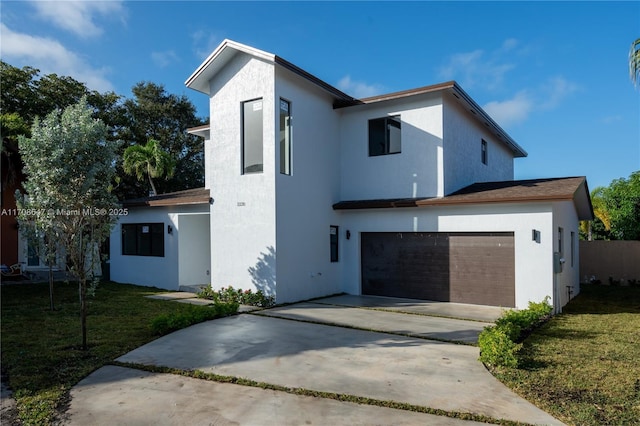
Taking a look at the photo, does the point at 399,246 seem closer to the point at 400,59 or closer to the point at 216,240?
the point at 216,240

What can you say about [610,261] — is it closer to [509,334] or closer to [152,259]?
[509,334]

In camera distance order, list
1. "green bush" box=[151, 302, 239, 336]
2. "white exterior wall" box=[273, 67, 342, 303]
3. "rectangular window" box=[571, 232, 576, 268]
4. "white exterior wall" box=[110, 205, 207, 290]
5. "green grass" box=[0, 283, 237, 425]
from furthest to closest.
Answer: "white exterior wall" box=[110, 205, 207, 290]
"rectangular window" box=[571, 232, 576, 268]
"white exterior wall" box=[273, 67, 342, 303]
"green bush" box=[151, 302, 239, 336]
"green grass" box=[0, 283, 237, 425]

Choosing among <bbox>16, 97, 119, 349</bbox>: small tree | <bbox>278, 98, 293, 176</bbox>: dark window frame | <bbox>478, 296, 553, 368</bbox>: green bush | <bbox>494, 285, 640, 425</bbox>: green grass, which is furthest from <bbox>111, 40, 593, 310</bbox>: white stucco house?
<bbox>16, 97, 119, 349</bbox>: small tree

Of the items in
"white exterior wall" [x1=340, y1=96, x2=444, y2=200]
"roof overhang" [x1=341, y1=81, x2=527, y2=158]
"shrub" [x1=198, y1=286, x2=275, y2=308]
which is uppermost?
"roof overhang" [x1=341, y1=81, x2=527, y2=158]

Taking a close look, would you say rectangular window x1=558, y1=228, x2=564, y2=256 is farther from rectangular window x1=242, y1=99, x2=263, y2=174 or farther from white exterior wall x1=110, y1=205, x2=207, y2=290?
white exterior wall x1=110, y1=205, x2=207, y2=290

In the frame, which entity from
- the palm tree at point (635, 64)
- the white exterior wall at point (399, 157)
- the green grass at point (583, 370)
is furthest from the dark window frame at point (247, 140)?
the palm tree at point (635, 64)

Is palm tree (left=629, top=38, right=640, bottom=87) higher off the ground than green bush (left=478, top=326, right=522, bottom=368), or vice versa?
palm tree (left=629, top=38, right=640, bottom=87)

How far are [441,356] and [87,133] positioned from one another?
6.90 meters

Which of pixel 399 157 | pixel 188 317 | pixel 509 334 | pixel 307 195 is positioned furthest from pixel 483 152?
pixel 188 317

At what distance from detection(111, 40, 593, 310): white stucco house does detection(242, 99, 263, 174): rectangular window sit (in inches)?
1.8

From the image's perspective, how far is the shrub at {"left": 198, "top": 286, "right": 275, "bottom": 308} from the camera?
1134 cm

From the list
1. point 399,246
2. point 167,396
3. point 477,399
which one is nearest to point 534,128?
point 399,246

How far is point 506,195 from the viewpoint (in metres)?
11.1

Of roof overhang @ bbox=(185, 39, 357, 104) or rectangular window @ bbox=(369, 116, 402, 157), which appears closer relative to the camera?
roof overhang @ bbox=(185, 39, 357, 104)
